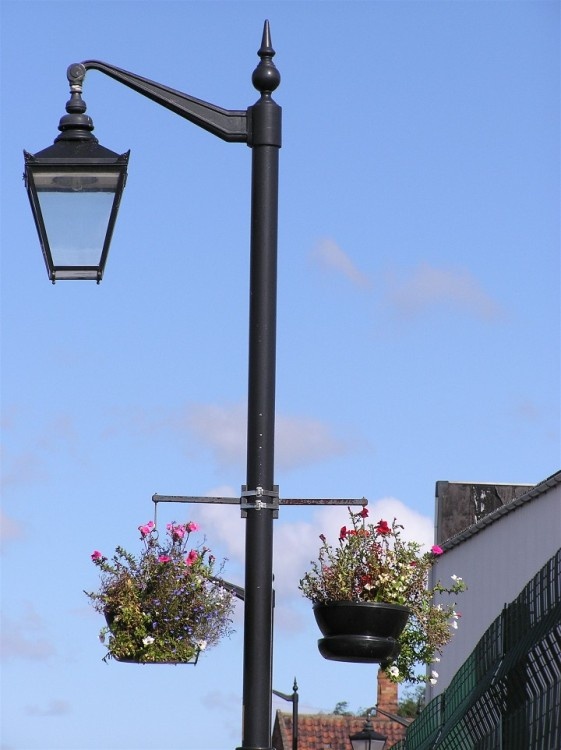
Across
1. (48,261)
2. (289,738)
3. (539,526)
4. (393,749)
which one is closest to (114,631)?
(48,261)

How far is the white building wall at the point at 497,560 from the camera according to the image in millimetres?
21078

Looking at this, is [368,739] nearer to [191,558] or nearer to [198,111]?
[191,558]

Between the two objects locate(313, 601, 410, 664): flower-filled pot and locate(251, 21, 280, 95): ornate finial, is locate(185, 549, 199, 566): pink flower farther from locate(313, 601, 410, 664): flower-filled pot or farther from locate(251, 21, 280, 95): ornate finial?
locate(251, 21, 280, 95): ornate finial

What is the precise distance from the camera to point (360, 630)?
24.4 ft

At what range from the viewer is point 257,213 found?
6.38 metres

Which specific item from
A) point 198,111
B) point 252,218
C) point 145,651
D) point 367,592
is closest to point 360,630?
point 367,592

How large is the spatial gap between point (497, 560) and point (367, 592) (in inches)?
636

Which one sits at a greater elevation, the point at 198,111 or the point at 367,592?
the point at 198,111

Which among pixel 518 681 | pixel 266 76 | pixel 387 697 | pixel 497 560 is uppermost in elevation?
pixel 497 560

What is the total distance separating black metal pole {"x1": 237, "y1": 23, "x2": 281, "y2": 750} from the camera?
5.98m

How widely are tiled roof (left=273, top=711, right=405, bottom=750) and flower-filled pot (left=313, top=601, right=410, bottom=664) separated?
3234 cm

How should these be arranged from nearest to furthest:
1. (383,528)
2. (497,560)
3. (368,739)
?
(383,528) → (368,739) → (497,560)

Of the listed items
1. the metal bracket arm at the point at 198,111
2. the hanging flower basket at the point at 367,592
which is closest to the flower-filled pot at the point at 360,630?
the hanging flower basket at the point at 367,592

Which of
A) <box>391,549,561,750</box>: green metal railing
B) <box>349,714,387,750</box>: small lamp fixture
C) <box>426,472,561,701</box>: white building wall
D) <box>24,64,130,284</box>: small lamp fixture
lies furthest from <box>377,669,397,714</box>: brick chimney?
<box>24,64,130,284</box>: small lamp fixture
